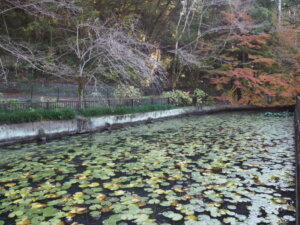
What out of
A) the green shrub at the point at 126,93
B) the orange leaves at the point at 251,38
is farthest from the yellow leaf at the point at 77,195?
the orange leaves at the point at 251,38

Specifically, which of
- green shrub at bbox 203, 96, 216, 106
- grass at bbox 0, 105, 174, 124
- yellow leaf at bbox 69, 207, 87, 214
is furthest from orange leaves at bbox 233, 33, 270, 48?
yellow leaf at bbox 69, 207, 87, 214

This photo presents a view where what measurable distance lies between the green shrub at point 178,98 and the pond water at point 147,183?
10.7m

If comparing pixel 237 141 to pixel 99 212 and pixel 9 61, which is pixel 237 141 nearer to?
pixel 99 212

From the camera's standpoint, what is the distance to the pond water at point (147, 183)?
3.79 meters

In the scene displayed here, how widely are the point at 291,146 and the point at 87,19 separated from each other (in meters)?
10.7

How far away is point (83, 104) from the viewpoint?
13227 mm

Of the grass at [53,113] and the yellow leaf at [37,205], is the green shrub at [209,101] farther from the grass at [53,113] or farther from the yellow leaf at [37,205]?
the yellow leaf at [37,205]

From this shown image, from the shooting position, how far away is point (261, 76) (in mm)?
19422

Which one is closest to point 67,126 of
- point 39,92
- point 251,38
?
point 39,92

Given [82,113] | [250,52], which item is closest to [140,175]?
[82,113]

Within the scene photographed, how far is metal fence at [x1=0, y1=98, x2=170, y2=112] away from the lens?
10195mm

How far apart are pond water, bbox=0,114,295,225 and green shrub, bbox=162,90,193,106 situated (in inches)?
422

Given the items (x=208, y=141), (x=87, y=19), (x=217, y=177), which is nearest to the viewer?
(x=217, y=177)

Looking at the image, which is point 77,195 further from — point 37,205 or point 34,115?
point 34,115
